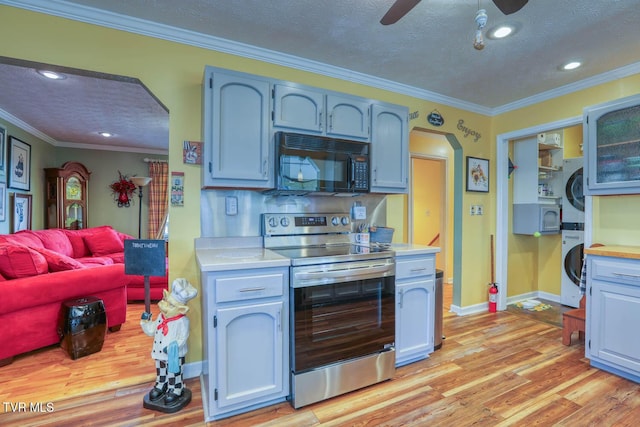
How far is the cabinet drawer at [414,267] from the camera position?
2.30 metres

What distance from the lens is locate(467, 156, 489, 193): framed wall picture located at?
3.53 metres

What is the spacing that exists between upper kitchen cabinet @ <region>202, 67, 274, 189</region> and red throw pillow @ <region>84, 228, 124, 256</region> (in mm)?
3831

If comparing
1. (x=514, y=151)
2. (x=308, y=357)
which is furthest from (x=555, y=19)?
(x=308, y=357)

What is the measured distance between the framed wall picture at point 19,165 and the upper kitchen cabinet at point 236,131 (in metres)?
3.88

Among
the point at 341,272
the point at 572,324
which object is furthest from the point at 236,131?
the point at 572,324

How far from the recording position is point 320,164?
90.1 inches

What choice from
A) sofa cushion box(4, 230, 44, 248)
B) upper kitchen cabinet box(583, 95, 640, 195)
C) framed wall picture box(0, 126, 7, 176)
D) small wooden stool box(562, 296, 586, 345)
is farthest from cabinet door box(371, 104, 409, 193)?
framed wall picture box(0, 126, 7, 176)

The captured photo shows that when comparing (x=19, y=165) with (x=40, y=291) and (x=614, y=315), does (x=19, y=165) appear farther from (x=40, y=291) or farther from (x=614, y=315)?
(x=614, y=315)

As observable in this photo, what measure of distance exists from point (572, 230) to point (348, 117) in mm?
3466

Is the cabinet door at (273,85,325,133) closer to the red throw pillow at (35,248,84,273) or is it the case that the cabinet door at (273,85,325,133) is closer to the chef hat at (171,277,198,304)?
the chef hat at (171,277,198,304)

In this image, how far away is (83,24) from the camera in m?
Answer: 1.93

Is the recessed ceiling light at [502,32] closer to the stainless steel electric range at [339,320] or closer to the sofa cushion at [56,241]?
the stainless steel electric range at [339,320]

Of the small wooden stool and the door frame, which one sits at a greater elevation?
the door frame

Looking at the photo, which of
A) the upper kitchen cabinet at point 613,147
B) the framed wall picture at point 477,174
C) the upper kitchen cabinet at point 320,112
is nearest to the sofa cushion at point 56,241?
the upper kitchen cabinet at point 320,112
